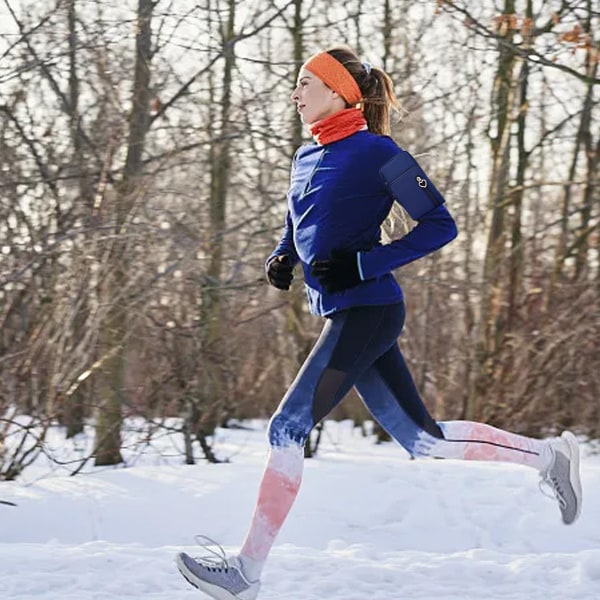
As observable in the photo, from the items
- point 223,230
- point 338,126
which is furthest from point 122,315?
point 338,126

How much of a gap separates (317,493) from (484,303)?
3955 mm

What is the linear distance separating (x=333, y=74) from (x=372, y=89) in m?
0.17

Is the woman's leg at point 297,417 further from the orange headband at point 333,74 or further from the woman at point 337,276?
the orange headband at point 333,74

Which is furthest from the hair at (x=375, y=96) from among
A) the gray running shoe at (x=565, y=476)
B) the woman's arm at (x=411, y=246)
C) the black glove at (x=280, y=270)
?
the gray running shoe at (x=565, y=476)

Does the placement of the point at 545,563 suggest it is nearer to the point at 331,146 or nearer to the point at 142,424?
the point at 331,146

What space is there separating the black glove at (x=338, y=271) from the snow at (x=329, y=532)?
1.13 m

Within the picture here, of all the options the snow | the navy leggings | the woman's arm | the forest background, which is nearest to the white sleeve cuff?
the woman's arm

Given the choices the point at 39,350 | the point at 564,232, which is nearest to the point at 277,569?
the point at 39,350

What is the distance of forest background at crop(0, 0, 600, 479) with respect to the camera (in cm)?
656

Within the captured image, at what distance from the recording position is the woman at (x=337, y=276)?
312cm

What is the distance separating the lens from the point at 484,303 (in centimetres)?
948

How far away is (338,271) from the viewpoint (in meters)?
3.11

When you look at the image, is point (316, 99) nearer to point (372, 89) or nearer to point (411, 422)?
point (372, 89)

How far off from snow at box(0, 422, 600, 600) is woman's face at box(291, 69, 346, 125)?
5.37ft
